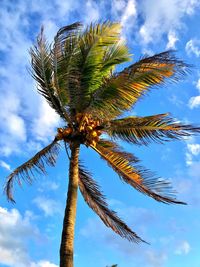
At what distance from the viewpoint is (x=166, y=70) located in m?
15.6

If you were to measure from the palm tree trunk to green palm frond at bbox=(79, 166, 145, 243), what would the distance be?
1679mm

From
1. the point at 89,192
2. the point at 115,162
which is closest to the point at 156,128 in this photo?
the point at 115,162

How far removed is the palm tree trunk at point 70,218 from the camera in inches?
548

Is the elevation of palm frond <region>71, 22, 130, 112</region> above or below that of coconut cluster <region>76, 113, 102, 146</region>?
above

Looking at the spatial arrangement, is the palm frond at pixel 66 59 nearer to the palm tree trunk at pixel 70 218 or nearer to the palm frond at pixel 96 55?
the palm frond at pixel 96 55

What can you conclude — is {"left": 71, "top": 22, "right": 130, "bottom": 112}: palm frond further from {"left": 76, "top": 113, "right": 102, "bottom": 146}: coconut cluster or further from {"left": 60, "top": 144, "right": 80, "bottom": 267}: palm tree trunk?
{"left": 60, "top": 144, "right": 80, "bottom": 267}: palm tree trunk

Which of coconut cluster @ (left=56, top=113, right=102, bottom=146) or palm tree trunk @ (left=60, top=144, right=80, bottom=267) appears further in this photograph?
coconut cluster @ (left=56, top=113, right=102, bottom=146)

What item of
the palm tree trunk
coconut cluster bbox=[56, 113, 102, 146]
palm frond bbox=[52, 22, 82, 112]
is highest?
palm frond bbox=[52, 22, 82, 112]

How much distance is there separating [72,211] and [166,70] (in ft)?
16.2

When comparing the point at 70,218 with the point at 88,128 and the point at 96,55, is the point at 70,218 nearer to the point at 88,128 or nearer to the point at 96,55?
the point at 88,128

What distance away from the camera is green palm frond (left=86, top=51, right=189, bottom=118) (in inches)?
614

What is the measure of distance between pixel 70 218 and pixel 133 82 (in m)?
4.44

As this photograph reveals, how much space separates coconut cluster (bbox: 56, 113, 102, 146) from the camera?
16062mm

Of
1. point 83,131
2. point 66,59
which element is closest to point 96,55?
point 66,59
